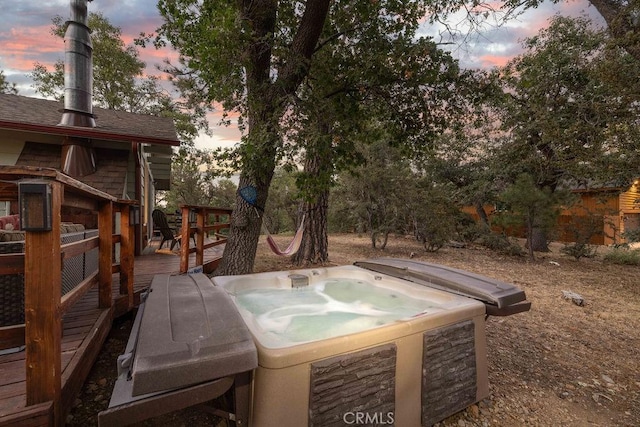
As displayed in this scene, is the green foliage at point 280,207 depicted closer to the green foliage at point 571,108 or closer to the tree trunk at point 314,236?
the tree trunk at point 314,236

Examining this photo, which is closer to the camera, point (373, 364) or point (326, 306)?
point (373, 364)

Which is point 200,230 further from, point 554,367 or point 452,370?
point 554,367

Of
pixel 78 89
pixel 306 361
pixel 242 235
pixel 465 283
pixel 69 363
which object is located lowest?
pixel 69 363

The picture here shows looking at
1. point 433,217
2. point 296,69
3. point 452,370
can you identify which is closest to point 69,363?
point 452,370

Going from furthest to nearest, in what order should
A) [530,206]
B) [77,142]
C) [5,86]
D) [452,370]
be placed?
[5,86], [530,206], [77,142], [452,370]

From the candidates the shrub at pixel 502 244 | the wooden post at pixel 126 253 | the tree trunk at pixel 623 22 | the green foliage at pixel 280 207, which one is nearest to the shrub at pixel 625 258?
the shrub at pixel 502 244

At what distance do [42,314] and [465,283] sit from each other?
2.59 m

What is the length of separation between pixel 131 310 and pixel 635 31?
25.6 feet

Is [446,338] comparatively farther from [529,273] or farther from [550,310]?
[529,273]

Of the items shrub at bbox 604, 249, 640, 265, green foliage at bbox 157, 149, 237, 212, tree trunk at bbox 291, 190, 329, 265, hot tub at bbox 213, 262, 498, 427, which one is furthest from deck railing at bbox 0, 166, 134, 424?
green foliage at bbox 157, 149, 237, 212

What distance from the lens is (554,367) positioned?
2619mm

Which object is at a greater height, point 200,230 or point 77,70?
point 77,70

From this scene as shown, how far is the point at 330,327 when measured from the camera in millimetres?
2602

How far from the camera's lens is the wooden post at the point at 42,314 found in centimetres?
126
